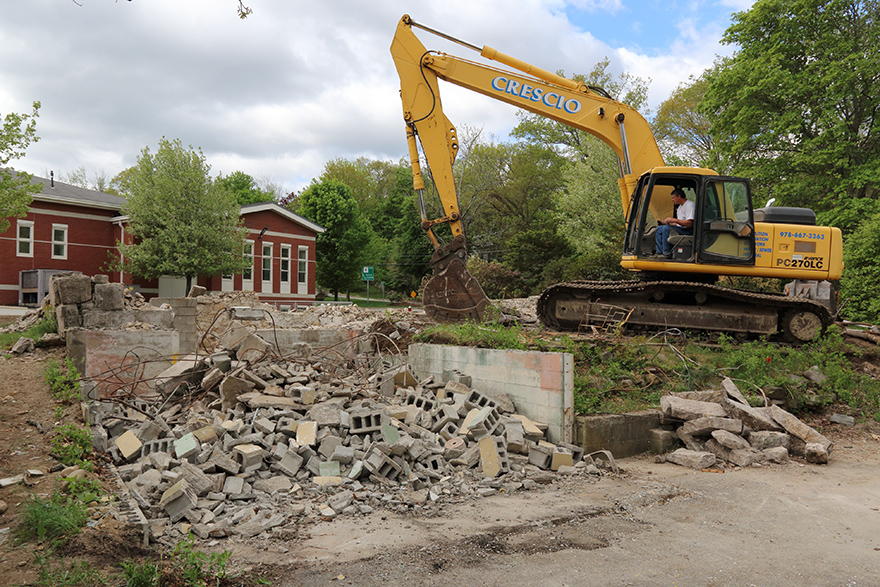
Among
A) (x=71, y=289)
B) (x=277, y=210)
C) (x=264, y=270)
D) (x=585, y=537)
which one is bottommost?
(x=585, y=537)

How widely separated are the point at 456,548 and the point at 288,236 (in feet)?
97.2

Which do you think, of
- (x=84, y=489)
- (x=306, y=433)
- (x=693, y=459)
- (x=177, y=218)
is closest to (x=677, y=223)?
(x=693, y=459)

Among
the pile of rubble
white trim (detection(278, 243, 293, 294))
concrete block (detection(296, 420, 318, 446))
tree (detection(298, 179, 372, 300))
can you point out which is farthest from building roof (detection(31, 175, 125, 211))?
concrete block (detection(296, 420, 318, 446))

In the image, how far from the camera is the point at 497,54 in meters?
10.8

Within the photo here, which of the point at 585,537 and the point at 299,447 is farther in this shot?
the point at 299,447

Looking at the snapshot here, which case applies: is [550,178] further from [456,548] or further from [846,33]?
[456,548]

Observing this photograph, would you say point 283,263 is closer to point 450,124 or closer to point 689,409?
point 450,124

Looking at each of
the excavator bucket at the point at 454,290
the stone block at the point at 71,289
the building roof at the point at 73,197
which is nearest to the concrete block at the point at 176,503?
the excavator bucket at the point at 454,290

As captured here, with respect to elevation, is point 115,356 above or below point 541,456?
above

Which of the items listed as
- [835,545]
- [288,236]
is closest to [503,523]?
[835,545]

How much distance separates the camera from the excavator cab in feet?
32.7

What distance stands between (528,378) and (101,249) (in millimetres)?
28151

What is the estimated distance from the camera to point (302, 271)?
33.7 m

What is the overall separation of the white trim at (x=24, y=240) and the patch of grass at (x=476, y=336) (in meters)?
24.9
